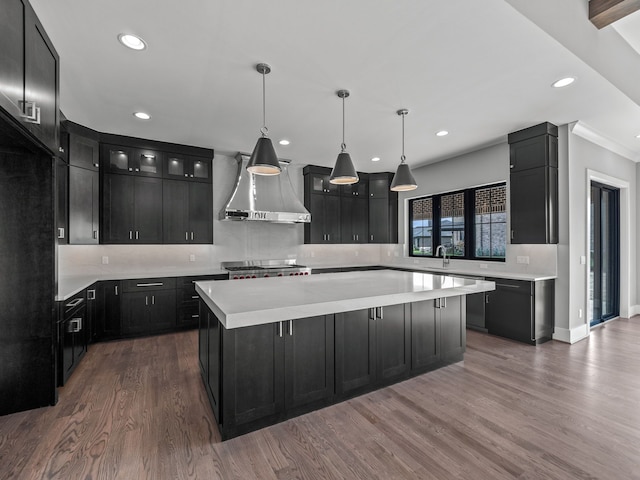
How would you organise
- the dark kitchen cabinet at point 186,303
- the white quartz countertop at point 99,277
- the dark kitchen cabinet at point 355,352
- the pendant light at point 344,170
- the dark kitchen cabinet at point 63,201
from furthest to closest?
the dark kitchen cabinet at point 186,303 → the dark kitchen cabinet at point 63,201 → the white quartz countertop at point 99,277 → the pendant light at point 344,170 → the dark kitchen cabinet at point 355,352

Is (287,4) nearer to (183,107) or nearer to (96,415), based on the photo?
(183,107)

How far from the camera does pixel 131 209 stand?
14.9 feet

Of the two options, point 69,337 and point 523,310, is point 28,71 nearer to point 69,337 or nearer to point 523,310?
point 69,337

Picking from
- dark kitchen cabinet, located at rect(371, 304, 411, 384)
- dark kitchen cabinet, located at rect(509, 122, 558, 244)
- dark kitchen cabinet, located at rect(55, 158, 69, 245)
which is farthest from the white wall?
dark kitchen cabinet, located at rect(55, 158, 69, 245)

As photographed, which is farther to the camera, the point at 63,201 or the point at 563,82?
the point at 63,201

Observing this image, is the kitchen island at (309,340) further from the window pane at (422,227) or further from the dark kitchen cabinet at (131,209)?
Answer: the window pane at (422,227)

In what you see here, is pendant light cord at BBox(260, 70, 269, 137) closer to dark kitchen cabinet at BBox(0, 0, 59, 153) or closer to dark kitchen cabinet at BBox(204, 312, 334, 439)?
dark kitchen cabinet at BBox(0, 0, 59, 153)

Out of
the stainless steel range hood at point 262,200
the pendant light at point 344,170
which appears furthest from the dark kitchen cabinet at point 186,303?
the pendant light at point 344,170

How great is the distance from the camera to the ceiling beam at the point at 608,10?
2.32 metres

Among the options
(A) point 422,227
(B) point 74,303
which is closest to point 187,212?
(B) point 74,303

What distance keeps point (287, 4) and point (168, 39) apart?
0.99 meters

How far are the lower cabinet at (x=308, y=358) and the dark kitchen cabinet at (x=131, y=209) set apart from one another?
2433 millimetres

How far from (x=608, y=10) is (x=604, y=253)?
4145 mm

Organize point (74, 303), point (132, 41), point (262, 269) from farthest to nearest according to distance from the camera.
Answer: point (262, 269) → point (74, 303) → point (132, 41)
